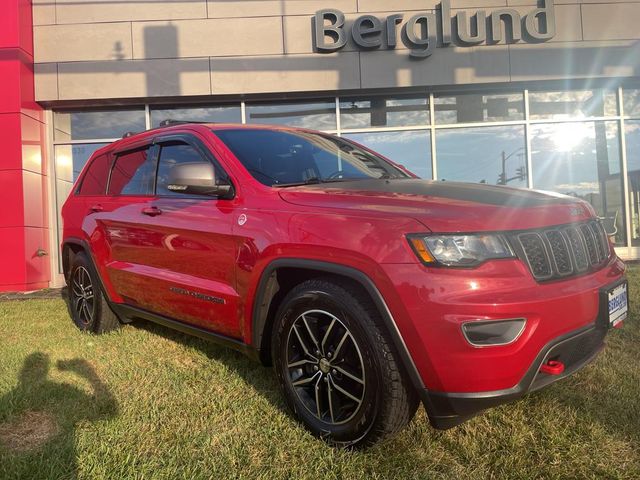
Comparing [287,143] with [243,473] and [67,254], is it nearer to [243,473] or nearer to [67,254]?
[243,473]

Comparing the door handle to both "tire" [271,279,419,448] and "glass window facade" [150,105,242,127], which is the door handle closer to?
"tire" [271,279,419,448]

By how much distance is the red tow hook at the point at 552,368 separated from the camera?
6.98 ft

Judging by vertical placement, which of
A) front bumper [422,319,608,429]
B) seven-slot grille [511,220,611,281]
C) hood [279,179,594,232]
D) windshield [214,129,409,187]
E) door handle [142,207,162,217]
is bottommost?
front bumper [422,319,608,429]

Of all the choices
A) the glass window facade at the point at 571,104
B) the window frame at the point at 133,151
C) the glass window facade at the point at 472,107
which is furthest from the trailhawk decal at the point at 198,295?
the glass window facade at the point at 571,104

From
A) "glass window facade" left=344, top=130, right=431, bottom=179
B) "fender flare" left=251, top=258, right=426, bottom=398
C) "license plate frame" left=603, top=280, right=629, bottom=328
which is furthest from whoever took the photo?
"glass window facade" left=344, top=130, right=431, bottom=179

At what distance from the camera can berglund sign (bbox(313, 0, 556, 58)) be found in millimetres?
8461

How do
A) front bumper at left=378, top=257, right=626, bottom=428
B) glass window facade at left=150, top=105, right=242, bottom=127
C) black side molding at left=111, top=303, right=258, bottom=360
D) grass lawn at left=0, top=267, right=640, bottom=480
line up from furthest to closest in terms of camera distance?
glass window facade at left=150, top=105, right=242, bottom=127 → black side molding at left=111, top=303, right=258, bottom=360 → grass lawn at left=0, top=267, right=640, bottom=480 → front bumper at left=378, top=257, right=626, bottom=428

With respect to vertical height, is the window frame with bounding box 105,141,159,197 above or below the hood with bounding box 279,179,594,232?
above

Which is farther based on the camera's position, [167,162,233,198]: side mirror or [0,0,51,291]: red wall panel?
[0,0,51,291]: red wall panel

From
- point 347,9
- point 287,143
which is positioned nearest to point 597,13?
point 347,9

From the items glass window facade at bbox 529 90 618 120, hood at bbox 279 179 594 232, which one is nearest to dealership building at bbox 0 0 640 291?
glass window facade at bbox 529 90 618 120

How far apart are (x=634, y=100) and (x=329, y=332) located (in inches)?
374

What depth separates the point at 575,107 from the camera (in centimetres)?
929

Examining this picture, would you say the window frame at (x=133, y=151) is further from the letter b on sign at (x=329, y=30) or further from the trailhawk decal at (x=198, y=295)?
the letter b on sign at (x=329, y=30)
